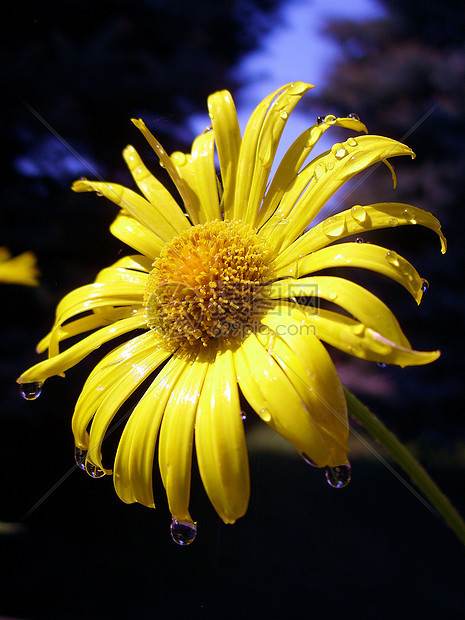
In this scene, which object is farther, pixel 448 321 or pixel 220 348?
pixel 448 321

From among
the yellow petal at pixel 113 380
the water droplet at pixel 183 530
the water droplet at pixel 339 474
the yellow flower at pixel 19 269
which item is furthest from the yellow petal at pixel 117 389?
the yellow flower at pixel 19 269

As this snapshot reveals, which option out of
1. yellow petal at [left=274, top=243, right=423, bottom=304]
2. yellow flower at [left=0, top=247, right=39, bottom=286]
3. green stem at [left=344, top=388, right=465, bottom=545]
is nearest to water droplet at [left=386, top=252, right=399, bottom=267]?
yellow petal at [left=274, top=243, right=423, bottom=304]

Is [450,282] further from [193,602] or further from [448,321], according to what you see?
[193,602]

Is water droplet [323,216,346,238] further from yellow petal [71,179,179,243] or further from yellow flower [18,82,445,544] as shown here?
yellow petal [71,179,179,243]

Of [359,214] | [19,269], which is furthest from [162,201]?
[19,269]

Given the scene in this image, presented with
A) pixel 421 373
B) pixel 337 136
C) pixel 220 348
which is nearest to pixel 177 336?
pixel 220 348

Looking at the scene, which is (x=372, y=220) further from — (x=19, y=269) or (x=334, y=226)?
(x=19, y=269)
